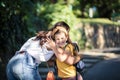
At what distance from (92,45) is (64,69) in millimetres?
20172

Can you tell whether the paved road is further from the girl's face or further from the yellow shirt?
the girl's face

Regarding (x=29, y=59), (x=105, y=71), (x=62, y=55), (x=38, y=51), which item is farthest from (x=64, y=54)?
(x=105, y=71)

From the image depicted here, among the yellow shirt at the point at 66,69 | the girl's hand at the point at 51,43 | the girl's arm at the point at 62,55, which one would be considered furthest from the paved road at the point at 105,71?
the girl's hand at the point at 51,43

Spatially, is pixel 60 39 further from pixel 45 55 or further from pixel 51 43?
pixel 45 55

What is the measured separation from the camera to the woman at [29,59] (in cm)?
489

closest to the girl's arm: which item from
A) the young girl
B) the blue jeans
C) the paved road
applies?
the young girl

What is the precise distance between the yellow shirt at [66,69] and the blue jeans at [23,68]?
0.35 meters

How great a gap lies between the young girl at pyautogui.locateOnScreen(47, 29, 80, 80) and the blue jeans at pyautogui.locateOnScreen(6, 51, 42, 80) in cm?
34

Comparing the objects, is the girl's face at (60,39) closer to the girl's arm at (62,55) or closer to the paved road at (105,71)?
the girl's arm at (62,55)

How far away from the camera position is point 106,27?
28.4m

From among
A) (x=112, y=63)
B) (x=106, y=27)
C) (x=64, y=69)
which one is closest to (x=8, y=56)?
(x=64, y=69)

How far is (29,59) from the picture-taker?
196 inches

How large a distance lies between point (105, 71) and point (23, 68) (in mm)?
8735

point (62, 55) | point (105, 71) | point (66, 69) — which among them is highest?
point (62, 55)
